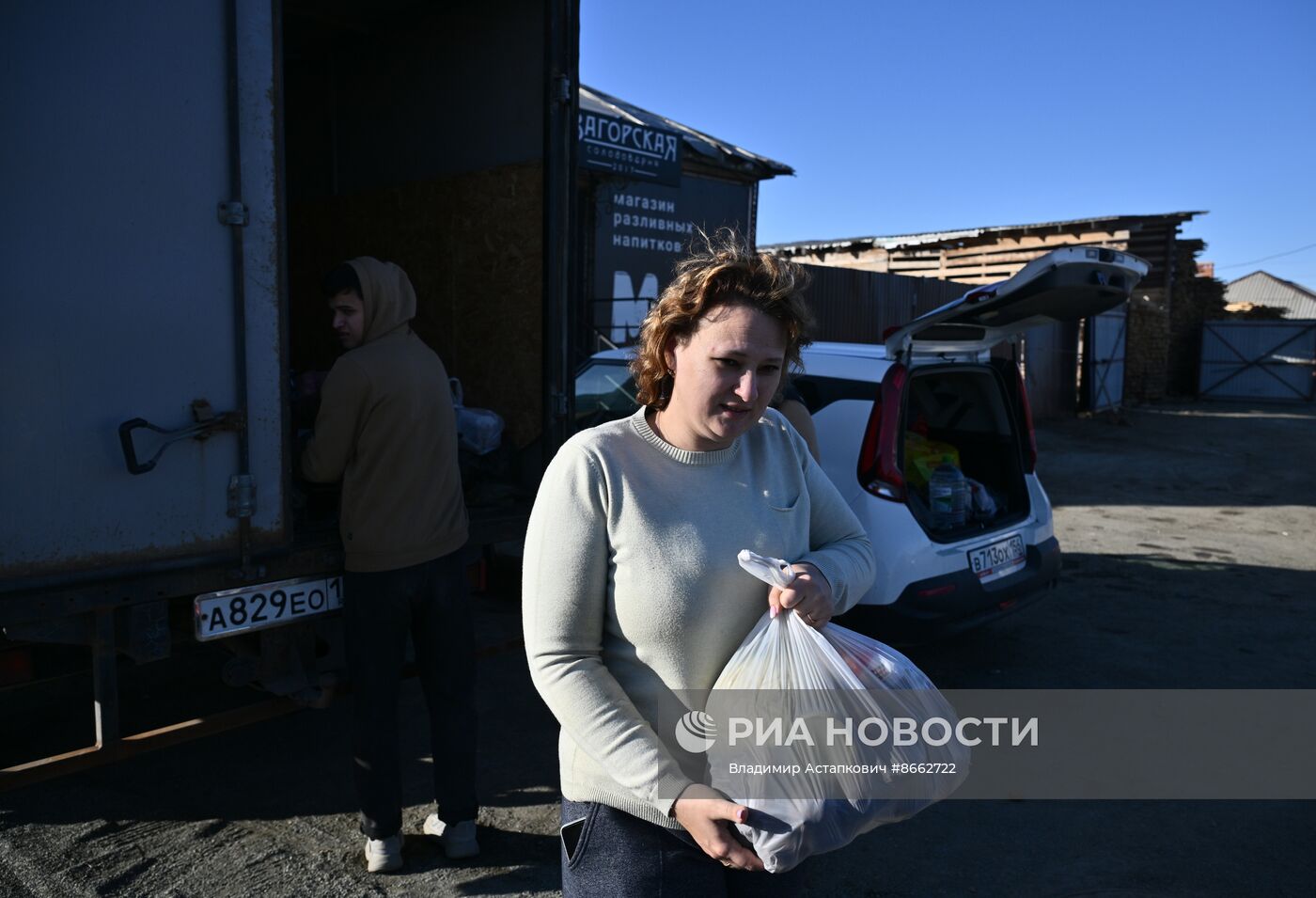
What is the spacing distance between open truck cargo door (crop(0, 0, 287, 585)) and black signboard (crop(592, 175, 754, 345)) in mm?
7679

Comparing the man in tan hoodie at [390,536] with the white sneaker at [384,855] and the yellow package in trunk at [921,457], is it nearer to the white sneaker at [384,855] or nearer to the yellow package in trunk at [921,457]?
the white sneaker at [384,855]

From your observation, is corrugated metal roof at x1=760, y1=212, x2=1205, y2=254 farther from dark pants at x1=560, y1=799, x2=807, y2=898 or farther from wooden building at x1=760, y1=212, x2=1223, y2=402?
dark pants at x1=560, y1=799, x2=807, y2=898

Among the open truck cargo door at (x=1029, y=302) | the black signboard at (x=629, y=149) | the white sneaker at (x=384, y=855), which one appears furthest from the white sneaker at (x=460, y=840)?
the black signboard at (x=629, y=149)

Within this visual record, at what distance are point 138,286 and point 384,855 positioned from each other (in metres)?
1.93

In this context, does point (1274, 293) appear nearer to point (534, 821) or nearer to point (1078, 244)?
point (1078, 244)

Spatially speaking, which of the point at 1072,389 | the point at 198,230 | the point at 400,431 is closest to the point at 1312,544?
the point at 400,431

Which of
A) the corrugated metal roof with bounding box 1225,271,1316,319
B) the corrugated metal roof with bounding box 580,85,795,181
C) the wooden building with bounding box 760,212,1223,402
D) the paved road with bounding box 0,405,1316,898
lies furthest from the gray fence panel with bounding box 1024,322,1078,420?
the corrugated metal roof with bounding box 1225,271,1316,319

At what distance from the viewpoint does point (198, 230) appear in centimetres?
268

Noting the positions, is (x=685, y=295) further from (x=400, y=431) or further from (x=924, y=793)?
(x=400, y=431)

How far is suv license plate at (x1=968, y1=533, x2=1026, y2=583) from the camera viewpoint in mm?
4516

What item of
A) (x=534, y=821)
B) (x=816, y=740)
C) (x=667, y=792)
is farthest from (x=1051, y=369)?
(x=667, y=792)

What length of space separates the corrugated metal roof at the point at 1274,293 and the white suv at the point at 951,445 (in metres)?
56.7

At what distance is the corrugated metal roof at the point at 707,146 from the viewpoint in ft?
39.4

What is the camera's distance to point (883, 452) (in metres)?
4.36
